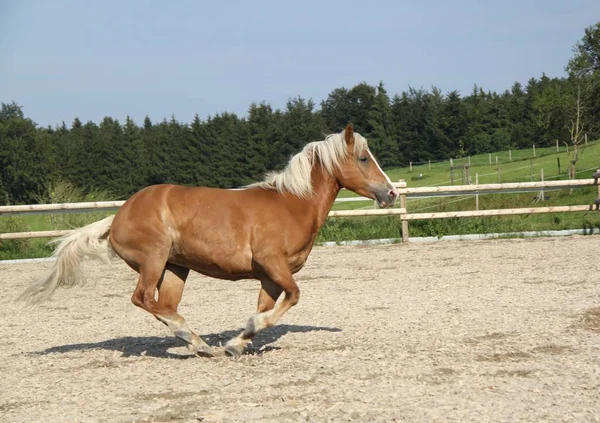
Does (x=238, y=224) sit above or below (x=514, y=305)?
above

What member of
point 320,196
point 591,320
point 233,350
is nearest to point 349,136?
point 320,196

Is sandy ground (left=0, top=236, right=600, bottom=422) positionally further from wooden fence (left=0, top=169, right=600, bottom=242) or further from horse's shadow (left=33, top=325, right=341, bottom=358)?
wooden fence (left=0, top=169, right=600, bottom=242)

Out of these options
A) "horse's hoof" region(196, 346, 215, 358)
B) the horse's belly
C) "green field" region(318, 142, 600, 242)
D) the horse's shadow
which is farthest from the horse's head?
"green field" region(318, 142, 600, 242)

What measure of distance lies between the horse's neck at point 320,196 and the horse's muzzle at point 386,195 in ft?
1.37

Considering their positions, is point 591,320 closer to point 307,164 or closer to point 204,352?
point 307,164

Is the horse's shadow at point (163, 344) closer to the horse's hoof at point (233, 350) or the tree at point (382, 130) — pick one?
the horse's hoof at point (233, 350)

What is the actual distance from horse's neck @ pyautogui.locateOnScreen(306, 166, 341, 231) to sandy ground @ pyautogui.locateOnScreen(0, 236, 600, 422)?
3.89ft

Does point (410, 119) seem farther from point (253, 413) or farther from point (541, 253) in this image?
point (253, 413)

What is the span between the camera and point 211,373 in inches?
232

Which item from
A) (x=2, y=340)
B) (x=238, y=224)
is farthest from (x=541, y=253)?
(x=2, y=340)

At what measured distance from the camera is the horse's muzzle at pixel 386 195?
696 cm

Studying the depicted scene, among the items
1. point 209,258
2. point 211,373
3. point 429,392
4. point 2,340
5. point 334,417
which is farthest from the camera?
point 2,340

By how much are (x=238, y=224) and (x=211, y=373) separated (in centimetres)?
135

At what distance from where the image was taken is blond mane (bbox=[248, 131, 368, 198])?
6.90 m
